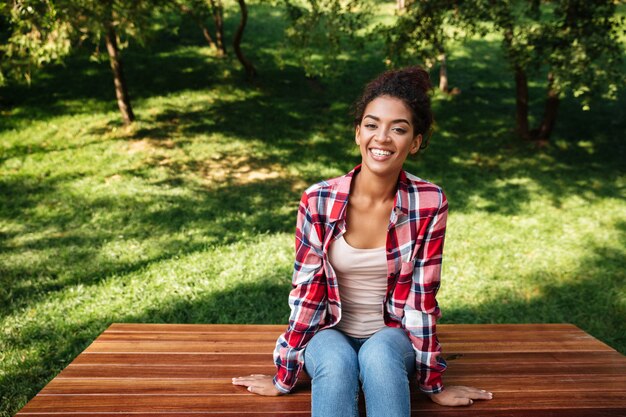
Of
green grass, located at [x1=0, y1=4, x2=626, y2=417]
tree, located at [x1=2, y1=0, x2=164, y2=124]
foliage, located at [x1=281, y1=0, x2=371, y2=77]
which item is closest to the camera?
green grass, located at [x1=0, y1=4, x2=626, y2=417]

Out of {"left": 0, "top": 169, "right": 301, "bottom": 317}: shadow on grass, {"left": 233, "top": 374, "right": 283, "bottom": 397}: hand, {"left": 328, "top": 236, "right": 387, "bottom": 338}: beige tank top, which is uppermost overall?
{"left": 328, "top": 236, "right": 387, "bottom": 338}: beige tank top

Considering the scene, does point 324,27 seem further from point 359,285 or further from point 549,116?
point 359,285

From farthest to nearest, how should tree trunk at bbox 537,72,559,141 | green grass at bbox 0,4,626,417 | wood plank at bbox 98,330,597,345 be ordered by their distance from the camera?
tree trunk at bbox 537,72,559,141, green grass at bbox 0,4,626,417, wood plank at bbox 98,330,597,345

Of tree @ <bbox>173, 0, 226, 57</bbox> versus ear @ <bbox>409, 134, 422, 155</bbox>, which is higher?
tree @ <bbox>173, 0, 226, 57</bbox>

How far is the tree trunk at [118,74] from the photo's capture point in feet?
27.5

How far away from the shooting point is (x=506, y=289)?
5121 millimetres

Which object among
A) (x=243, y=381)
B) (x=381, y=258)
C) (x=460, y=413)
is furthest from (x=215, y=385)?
(x=460, y=413)

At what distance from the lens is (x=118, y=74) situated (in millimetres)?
8828

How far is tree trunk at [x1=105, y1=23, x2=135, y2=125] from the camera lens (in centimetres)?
838

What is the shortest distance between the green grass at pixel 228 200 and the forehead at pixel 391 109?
265 centimetres

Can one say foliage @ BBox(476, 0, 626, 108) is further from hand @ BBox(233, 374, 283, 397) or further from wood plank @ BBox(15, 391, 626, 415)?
hand @ BBox(233, 374, 283, 397)

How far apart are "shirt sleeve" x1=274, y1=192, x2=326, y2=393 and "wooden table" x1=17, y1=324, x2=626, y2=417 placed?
0.15 meters

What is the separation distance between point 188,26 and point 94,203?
34.8ft

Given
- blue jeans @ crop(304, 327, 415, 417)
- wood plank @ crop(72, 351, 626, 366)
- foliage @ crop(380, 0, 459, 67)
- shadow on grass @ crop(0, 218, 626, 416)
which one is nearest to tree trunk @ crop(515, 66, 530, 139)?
foliage @ crop(380, 0, 459, 67)
